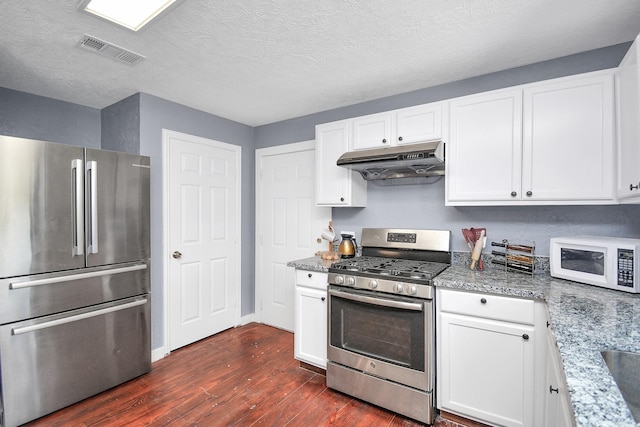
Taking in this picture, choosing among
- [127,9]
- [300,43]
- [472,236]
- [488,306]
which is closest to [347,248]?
[472,236]

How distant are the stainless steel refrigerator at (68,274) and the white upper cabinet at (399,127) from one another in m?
1.88

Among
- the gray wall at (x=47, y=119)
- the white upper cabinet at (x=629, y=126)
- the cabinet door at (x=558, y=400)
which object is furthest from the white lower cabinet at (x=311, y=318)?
the gray wall at (x=47, y=119)

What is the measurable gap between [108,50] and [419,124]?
7.44 feet

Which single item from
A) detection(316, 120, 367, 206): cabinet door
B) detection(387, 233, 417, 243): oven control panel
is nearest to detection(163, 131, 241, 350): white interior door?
detection(316, 120, 367, 206): cabinet door

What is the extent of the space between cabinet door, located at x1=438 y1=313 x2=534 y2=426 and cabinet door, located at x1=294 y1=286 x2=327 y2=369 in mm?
912

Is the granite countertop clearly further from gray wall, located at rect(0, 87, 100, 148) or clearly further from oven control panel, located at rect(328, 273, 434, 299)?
gray wall, located at rect(0, 87, 100, 148)

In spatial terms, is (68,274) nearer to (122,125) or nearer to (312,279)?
(122,125)

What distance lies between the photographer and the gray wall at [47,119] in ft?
8.80

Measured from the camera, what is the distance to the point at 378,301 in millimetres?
2094

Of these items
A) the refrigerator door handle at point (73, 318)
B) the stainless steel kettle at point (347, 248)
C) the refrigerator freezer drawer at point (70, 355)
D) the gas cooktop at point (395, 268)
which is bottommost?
the refrigerator freezer drawer at point (70, 355)

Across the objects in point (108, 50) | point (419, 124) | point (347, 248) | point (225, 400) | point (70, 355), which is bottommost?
point (225, 400)

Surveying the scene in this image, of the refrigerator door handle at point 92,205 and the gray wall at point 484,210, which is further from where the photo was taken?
the refrigerator door handle at point 92,205

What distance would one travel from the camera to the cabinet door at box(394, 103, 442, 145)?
235cm

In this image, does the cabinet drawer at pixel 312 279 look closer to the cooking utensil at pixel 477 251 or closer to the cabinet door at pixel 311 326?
the cabinet door at pixel 311 326
